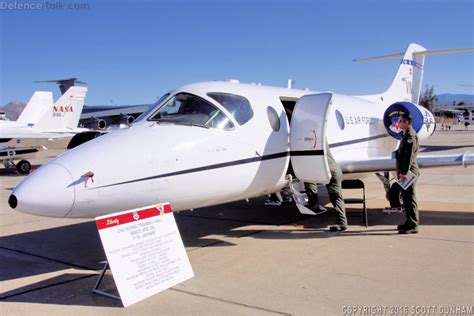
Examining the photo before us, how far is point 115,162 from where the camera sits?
5.11 meters

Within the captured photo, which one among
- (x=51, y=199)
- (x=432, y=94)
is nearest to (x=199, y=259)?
(x=51, y=199)

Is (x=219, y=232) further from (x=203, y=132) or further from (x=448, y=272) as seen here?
(x=448, y=272)

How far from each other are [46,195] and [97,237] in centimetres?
319

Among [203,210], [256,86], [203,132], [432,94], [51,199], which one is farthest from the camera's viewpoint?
[432,94]

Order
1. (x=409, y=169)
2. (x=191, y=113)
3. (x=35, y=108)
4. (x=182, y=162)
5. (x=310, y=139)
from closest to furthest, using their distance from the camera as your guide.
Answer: (x=182, y=162), (x=191, y=113), (x=310, y=139), (x=409, y=169), (x=35, y=108)

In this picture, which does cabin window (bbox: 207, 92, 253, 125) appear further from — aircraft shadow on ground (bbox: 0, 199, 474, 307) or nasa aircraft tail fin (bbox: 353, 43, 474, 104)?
nasa aircraft tail fin (bbox: 353, 43, 474, 104)

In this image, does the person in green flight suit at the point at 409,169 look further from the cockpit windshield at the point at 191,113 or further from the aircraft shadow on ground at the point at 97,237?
the cockpit windshield at the point at 191,113

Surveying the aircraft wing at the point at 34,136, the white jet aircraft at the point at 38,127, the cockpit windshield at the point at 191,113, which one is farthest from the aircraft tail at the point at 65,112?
the cockpit windshield at the point at 191,113

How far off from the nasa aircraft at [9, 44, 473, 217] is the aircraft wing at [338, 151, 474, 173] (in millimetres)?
17

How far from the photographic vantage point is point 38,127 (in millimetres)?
21875

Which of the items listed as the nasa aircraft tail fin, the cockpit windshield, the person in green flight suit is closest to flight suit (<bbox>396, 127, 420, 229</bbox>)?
the person in green flight suit

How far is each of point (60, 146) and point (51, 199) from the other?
1763cm

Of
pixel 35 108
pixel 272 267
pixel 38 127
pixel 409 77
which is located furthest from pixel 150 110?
pixel 35 108

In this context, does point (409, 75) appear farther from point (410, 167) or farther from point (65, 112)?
point (65, 112)
